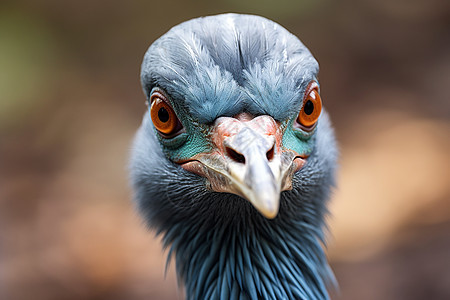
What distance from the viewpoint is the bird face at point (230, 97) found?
108 inches

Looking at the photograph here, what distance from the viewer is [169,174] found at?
3.21 meters

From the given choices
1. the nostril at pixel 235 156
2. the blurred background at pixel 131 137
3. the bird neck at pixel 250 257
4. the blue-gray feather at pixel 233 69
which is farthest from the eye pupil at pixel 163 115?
the blurred background at pixel 131 137

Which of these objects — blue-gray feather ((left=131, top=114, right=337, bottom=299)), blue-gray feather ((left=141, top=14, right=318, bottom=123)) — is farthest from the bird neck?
blue-gray feather ((left=141, top=14, right=318, bottom=123))

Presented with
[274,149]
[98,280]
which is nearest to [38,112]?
[98,280]

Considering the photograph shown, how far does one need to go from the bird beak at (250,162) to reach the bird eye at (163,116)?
21 cm

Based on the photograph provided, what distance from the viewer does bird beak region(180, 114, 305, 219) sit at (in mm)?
2357

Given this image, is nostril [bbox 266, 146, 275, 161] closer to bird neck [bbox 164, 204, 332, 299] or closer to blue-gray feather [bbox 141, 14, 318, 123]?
blue-gray feather [bbox 141, 14, 318, 123]

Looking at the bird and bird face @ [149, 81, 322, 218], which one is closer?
bird face @ [149, 81, 322, 218]

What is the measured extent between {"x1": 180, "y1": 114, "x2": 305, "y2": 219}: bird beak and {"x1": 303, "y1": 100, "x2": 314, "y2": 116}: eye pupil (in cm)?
27

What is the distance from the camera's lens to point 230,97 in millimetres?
2809

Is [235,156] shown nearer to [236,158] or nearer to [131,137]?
[236,158]

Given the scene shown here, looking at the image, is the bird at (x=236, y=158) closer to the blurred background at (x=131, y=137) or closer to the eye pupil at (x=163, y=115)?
the eye pupil at (x=163, y=115)

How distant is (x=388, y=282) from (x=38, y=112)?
6.54 metres

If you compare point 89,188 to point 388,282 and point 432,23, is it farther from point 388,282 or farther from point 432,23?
point 432,23
